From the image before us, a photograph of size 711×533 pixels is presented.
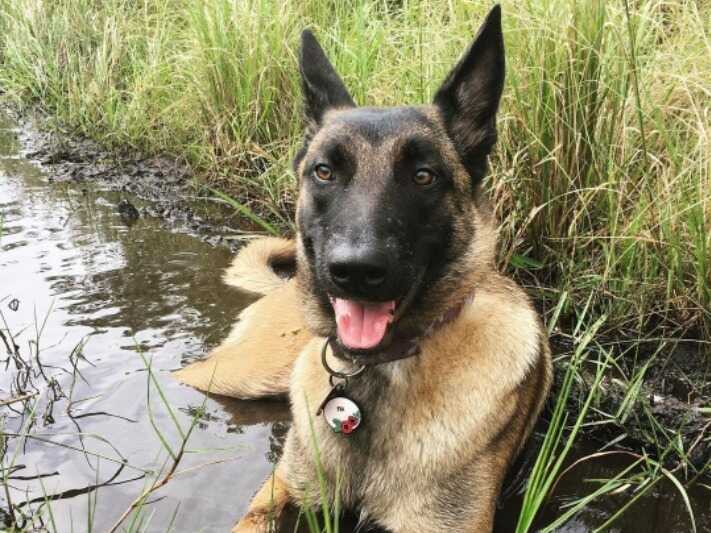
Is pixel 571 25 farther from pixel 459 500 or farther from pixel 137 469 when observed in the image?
pixel 137 469

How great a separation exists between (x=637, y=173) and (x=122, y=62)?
16.8 ft

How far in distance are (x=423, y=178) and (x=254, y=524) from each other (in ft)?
4.27

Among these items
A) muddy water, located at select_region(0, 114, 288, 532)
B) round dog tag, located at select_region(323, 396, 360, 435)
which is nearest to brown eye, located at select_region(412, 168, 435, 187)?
round dog tag, located at select_region(323, 396, 360, 435)

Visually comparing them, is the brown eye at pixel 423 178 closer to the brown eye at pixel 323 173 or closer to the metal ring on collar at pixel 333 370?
the brown eye at pixel 323 173

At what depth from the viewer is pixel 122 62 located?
6.88 m

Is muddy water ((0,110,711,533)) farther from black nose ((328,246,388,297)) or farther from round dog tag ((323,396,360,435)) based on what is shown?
black nose ((328,246,388,297))

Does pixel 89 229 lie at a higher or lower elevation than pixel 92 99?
lower

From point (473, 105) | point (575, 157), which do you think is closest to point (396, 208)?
point (473, 105)

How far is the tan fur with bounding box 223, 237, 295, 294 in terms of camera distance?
3875 millimetres

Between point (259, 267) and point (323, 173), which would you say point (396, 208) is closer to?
point (323, 173)

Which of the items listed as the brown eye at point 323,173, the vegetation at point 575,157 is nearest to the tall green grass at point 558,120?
the vegetation at point 575,157

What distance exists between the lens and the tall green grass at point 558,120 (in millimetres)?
3234

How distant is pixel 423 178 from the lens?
7.89ft

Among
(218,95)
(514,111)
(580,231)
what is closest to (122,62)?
(218,95)
